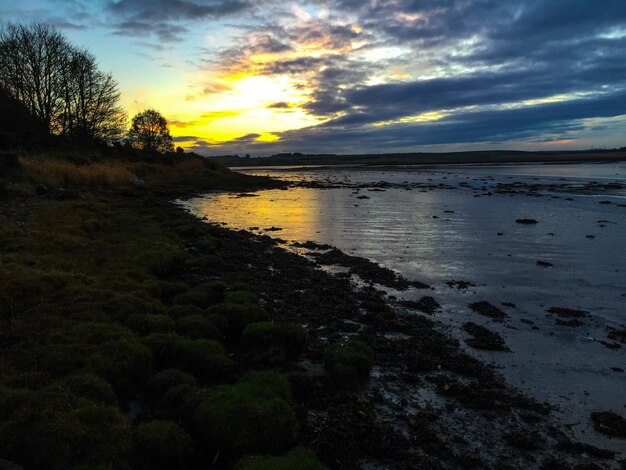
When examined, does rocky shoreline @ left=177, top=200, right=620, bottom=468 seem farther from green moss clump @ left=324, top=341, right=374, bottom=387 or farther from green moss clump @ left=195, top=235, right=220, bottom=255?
green moss clump @ left=195, top=235, right=220, bottom=255

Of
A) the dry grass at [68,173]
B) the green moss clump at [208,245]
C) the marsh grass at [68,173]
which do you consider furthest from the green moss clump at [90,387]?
the dry grass at [68,173]

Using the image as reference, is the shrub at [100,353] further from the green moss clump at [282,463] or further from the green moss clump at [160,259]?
the green moss clump at [160,259]

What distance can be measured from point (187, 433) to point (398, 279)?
30.4 feet

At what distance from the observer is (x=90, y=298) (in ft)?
28.1

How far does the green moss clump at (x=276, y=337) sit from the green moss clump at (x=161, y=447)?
2915 millimetres

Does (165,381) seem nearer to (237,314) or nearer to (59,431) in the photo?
(59,431)

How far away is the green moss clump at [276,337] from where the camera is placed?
7.70m

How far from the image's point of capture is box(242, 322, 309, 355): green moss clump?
7.70 meters

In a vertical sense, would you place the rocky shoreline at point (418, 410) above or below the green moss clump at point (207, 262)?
below

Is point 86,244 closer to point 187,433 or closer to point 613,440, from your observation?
point 187,433

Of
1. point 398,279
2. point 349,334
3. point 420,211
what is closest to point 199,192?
point 420,211

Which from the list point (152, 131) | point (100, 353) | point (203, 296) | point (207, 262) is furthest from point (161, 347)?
point (152, 131)

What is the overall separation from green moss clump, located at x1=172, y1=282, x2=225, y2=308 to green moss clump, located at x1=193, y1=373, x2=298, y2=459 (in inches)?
159

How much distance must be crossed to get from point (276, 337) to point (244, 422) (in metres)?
2.79
